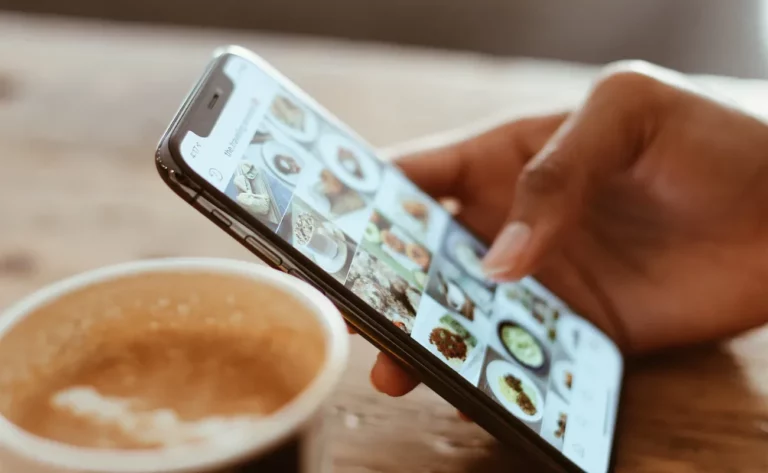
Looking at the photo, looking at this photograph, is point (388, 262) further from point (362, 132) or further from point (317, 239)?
point (362, 132)

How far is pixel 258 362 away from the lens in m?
0.33

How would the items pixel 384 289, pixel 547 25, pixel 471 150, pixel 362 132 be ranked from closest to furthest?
pixel 384 289 → pixel 471 150 → pixel 362 132 → pixel 547 25

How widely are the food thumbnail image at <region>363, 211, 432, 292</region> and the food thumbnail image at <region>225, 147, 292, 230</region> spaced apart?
0.21ft

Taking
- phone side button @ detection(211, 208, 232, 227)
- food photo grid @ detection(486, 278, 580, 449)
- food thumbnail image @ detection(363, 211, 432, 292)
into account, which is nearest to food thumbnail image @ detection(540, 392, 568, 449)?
food photo grid @ detection(486, 278, 580, 449)

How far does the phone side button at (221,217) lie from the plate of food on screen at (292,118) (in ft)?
0.38

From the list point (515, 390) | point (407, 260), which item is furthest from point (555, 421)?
point (407, 260)

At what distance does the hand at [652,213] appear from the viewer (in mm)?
536

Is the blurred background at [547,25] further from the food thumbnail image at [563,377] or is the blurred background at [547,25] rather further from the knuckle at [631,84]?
the food thumbnail image at [563,377]

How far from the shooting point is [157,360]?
0.34 metres

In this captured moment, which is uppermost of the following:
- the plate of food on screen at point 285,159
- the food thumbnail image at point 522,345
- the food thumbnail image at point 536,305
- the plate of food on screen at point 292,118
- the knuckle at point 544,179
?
the plate of food on screen at point 292,118

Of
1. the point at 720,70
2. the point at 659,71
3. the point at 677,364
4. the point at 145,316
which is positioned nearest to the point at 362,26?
the point at 720,70

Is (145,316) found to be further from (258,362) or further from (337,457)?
(337,457)

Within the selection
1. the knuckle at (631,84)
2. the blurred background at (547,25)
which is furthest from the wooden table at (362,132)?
the blurred background at (547,25)

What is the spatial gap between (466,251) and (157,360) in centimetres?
29
